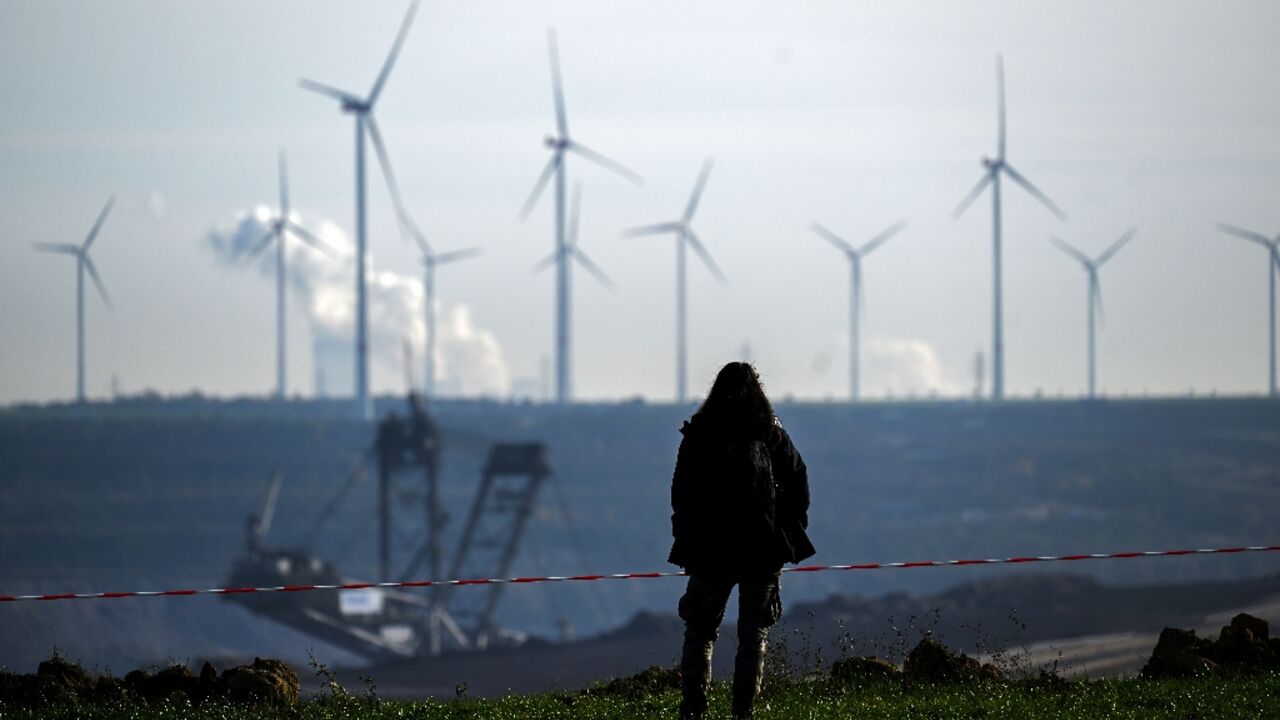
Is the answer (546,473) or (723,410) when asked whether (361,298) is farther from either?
(723,410)

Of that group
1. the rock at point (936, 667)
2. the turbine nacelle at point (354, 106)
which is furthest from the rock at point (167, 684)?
the turbine nacelle at point (354, 106)

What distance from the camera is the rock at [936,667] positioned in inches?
708

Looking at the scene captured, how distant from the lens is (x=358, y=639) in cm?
12656

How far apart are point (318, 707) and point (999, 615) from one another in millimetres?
102445

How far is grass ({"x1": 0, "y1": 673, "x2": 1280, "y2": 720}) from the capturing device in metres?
15.6

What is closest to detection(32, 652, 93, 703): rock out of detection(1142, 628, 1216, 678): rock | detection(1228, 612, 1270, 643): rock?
detection(1142, 628, 1216, 678): rock

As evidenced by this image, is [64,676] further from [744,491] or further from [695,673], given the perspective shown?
[744,491]

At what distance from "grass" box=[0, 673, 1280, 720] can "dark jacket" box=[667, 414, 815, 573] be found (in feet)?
5.62

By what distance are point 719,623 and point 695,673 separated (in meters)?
0.41

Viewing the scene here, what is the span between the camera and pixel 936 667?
59.4ft

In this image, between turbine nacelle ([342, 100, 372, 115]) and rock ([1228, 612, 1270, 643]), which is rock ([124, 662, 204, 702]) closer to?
rock ([1228, 612, 1270, 643])

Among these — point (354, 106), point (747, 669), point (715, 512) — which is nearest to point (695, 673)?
point (747, 669)

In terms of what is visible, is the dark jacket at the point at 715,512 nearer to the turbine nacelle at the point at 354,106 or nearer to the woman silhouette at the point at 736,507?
the woman silhouette at the point at 736,507

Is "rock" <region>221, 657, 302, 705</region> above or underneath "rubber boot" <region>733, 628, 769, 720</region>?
underneath
